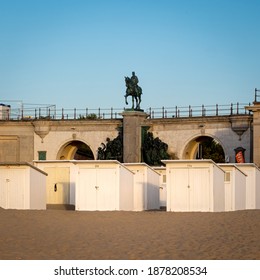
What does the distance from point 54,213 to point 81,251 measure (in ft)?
42.3

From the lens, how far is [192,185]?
33688mm

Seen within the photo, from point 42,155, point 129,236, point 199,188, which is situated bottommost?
point 129,236

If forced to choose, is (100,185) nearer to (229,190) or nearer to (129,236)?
(229,190)

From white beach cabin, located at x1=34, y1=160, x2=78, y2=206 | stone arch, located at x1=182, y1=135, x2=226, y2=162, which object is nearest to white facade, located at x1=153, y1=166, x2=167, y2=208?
white beach cabin, located at x1=34, y1=160, x2=78, y2=206

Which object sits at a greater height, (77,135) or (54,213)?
(77,135)

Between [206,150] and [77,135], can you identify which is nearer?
[77,135]

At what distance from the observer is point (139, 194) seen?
128 feet

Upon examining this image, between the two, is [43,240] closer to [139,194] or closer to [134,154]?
[139,194]

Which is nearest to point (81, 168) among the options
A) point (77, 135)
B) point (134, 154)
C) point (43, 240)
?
point (43, 240)

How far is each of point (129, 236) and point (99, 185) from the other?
12.8 metres

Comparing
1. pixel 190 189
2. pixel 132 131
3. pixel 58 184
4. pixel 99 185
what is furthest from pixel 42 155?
pixel 190 189

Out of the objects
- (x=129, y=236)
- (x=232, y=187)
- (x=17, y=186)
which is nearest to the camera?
(x=129, y=236)

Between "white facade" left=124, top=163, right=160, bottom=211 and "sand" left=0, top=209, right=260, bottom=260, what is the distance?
6.88 m

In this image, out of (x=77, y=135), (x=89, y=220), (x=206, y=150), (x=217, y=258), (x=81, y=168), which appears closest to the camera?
(x=217, y=258)
